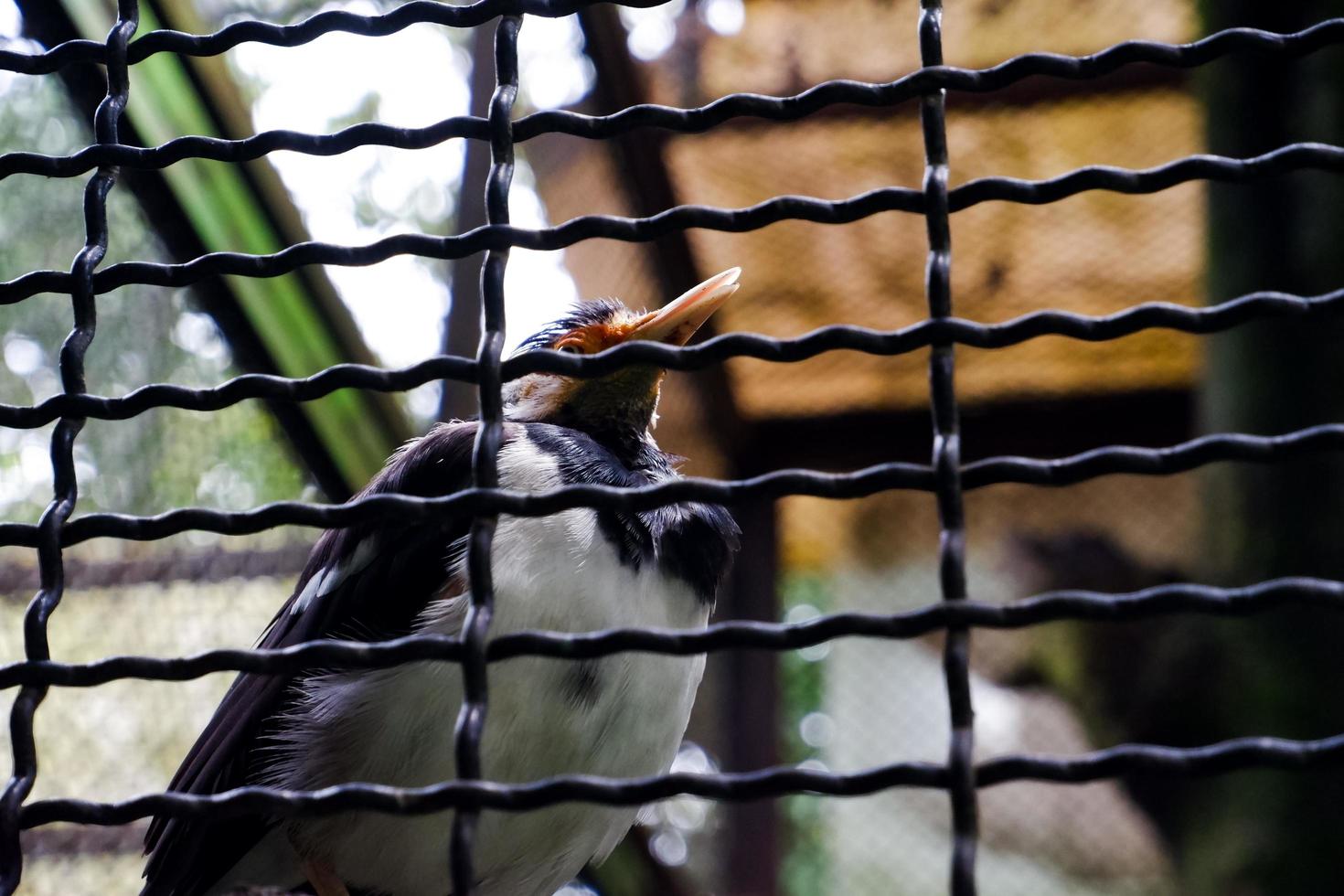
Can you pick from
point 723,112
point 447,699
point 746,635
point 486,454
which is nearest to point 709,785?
point 746,635

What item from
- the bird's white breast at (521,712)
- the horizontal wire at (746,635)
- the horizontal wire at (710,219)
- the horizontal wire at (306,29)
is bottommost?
the bird's white breast at (521,712)

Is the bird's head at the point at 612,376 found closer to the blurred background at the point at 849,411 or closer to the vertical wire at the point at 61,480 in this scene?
the blurred background at the point at 849,411

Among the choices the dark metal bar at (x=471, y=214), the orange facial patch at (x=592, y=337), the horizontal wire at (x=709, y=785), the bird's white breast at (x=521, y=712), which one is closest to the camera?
the horizontal wire at (x=709, y=785)

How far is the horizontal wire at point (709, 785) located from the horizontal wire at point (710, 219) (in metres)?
0.59

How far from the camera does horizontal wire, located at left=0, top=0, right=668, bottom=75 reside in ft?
4.96

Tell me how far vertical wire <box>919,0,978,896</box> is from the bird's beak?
1.28 meters

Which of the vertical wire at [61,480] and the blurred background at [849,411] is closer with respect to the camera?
the vertical wire at [61,480]

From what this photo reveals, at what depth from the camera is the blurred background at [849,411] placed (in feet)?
9.26

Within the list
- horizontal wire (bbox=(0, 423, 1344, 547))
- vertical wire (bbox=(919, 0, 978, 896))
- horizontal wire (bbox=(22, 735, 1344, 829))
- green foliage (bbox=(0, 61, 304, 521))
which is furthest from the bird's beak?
horizontal wire (bbox=(22, 735, 1344, 829))

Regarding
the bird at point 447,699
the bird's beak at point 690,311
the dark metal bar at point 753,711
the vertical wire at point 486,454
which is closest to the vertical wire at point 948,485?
the vertical wire at point 486,454

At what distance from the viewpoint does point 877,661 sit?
430 cm

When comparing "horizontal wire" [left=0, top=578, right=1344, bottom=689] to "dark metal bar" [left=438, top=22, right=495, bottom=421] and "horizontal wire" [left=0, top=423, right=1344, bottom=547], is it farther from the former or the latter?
"dark metal bar" [left=438, top=22, right=495, bottom=421]

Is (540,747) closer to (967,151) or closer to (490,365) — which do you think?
(490,365)

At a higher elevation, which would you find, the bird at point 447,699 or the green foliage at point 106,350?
the green foliage at point 106,350
